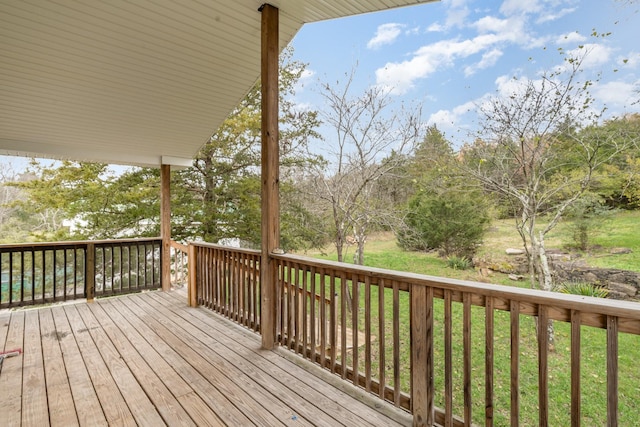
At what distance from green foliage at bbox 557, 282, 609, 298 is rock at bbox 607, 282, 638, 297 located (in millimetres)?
142

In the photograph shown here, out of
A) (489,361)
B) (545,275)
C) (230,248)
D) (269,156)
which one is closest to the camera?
(489,361)

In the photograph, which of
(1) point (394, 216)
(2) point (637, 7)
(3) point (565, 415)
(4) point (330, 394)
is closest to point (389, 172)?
(1) point (394, 216)

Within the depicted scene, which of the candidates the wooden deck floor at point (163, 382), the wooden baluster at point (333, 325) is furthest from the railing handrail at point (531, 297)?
the wooden deck floor at point (163, 382)

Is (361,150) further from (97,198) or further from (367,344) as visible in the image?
(97,198)

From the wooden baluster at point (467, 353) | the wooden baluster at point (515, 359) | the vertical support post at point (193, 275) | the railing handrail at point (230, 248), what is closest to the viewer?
the wooden baluster at point (515, 359)

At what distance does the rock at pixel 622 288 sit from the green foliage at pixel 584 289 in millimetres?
142

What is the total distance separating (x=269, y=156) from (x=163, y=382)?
204cm

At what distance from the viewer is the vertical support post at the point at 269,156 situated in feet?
9.33

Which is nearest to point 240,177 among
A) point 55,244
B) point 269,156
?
point 55,244

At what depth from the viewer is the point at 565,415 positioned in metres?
3.71

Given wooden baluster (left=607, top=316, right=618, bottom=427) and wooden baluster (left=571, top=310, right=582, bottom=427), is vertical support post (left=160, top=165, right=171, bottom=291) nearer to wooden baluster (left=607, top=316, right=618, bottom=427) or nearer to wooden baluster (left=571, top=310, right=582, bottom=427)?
wooden baluster (left=571, top=310, right=582, bottom=427)

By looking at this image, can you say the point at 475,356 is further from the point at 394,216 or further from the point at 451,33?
the point at 451,33

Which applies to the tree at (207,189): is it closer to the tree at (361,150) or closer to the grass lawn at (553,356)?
the tree at (361,150)

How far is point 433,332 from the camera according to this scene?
209cm
